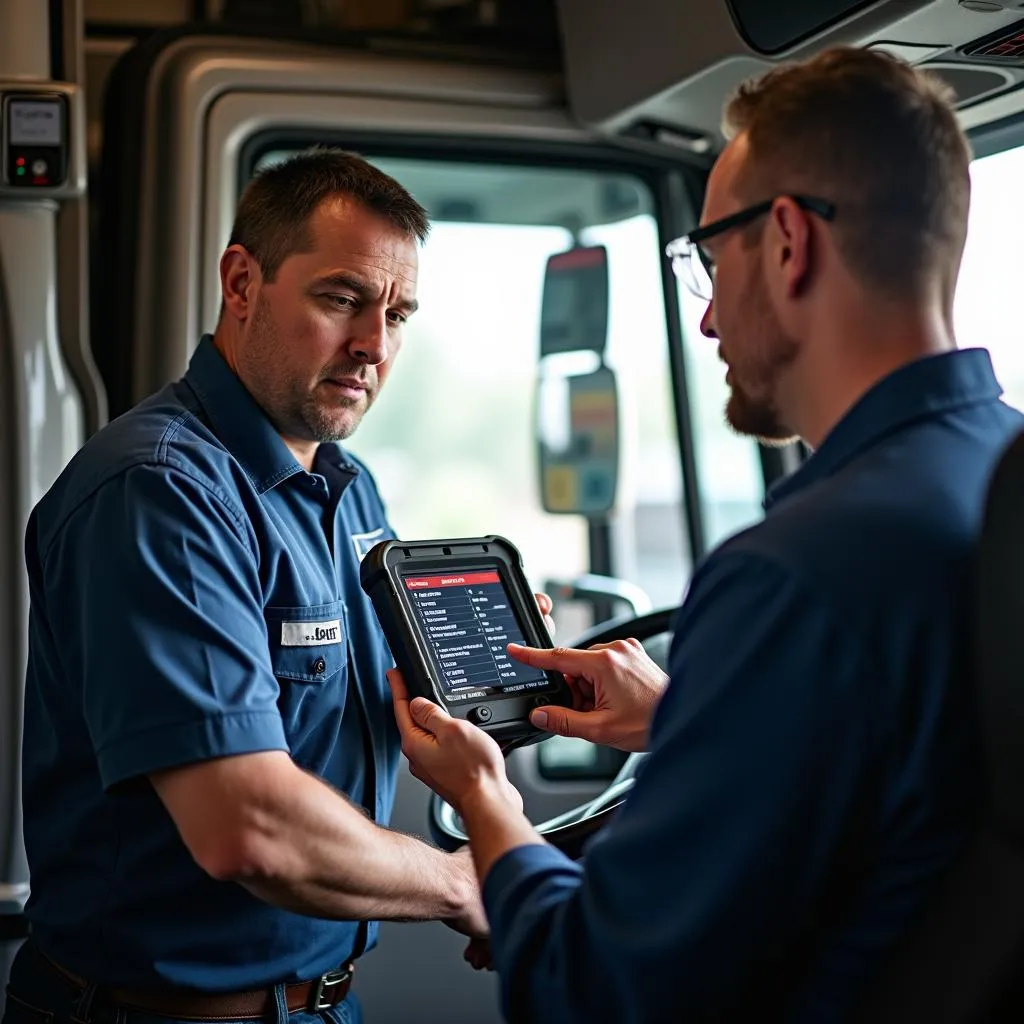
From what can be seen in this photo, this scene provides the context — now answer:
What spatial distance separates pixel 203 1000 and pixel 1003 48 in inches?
72.0

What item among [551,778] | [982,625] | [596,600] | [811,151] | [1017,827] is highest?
[811,151]

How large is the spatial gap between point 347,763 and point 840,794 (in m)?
0.91

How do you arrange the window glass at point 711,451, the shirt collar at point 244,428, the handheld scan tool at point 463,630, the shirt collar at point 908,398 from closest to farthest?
1. the shirt collar at point 908,398
2. the handheld scan tool at point 463,630
3. the shirt collar at point 244,428
4. the window glass at point 711,451

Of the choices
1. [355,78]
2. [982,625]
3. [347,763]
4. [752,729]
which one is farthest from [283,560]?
[355,78]

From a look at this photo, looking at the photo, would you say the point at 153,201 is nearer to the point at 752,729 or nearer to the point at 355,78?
the point at 355,78

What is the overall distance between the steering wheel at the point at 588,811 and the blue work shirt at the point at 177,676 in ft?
0.44

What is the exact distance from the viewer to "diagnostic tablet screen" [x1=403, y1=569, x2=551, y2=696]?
63.9 inches

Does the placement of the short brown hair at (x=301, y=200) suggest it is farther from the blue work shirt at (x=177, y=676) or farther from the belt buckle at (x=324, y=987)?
the belt buckle at (x=324, y=987)

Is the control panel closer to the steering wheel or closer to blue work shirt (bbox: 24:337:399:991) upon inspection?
blue work shirt (bbox: 24:337:399:991)

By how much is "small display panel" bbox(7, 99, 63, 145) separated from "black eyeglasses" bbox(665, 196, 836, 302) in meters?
1.42

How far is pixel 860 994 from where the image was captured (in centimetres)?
98

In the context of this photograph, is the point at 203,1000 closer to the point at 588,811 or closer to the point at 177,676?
the point at 177,676

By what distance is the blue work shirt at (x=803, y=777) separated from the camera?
0.95 m

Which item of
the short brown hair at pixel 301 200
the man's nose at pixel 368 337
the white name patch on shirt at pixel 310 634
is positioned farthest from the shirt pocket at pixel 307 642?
the short brown hair at pixel 301 200
